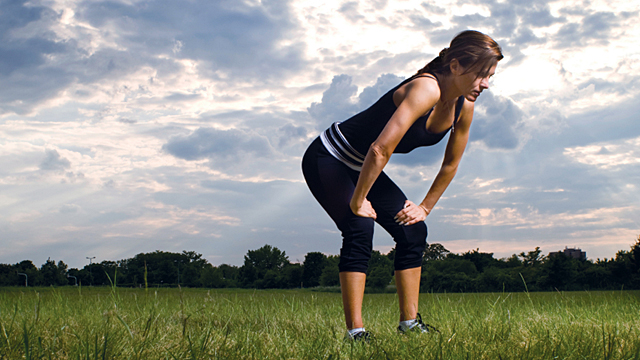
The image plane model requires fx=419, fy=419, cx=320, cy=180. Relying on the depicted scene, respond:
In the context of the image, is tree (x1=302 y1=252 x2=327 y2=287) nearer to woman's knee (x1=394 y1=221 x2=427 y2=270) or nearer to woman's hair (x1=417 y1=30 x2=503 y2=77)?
woman's knee (x1=394 y1=221 x2=427 y2=270)

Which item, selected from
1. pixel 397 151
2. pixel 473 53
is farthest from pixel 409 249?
pixel 473 53

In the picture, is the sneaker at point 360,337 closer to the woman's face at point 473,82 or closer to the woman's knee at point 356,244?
the woman's knee at point 356,244

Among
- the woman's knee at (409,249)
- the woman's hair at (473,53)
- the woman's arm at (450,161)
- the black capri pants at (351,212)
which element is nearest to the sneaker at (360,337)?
the black capri pants at (351,212)

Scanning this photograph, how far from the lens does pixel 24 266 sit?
53.3 metres

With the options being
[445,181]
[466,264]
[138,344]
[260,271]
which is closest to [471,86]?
[445,181]

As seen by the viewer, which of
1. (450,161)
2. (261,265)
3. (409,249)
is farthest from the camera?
(261,265)

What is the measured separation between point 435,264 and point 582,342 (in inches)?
1202

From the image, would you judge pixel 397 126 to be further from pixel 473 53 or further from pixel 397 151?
pixel 473 53

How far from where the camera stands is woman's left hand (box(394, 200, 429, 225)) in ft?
11.5

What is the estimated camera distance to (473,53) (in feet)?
10.0

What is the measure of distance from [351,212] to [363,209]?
0.32 feet

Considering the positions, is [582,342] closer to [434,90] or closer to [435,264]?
[434,90]

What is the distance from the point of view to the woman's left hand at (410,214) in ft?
11.5

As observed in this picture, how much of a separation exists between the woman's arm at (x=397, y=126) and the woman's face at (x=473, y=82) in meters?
0.25
